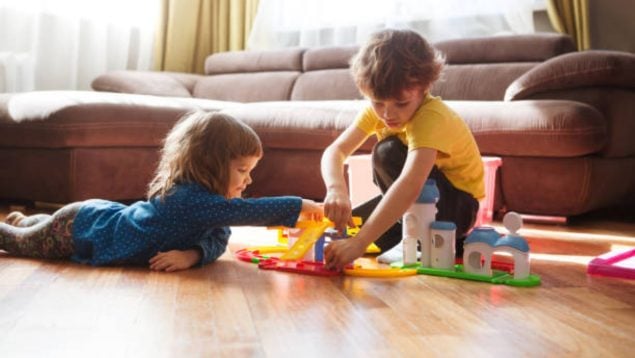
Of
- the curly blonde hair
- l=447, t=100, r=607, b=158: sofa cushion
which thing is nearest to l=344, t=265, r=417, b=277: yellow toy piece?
the curly blonde hair

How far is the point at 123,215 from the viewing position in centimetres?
183

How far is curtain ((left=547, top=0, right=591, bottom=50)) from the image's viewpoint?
3910mm

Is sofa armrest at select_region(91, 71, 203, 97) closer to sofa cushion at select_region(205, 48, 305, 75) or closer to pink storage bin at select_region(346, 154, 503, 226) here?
sofa cushion at select_region(205, 48, 305, 75)

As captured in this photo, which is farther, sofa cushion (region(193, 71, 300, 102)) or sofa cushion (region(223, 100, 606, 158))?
sofa cushion (region(193, 71, 300, 102))

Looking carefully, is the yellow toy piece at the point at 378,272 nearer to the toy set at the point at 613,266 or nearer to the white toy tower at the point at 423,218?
the white toy tower at the point at 423,218

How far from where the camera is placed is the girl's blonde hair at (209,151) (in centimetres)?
179

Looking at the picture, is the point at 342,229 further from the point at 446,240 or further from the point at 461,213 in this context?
the point at 461,213

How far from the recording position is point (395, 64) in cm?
176

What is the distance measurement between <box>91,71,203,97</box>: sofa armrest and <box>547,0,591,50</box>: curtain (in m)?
1.99

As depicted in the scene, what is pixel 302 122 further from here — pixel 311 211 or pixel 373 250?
pixel 311 211

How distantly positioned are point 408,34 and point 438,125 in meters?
0.23

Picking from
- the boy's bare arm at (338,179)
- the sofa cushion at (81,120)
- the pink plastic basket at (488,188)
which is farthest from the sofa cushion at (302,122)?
the boy's bare arm at (338,179)

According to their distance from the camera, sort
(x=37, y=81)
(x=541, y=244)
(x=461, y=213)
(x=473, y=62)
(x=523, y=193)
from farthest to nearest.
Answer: (x=37, y=81) → (x=473, y=62) → (x=523, y=193) → (x=541, y=244) → (x=461, y=213)

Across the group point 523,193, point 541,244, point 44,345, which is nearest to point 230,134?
point 44,345
